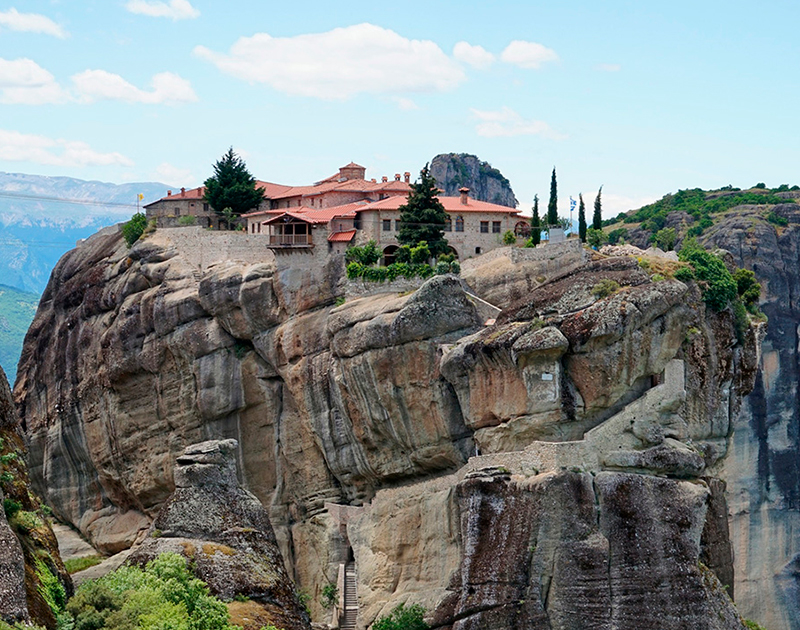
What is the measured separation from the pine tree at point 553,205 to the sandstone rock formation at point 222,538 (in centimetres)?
2767

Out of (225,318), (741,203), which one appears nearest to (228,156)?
(225,318)

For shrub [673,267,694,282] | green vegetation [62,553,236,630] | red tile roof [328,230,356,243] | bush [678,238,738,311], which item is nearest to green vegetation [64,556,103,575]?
red tile roof [328,230,356,243]

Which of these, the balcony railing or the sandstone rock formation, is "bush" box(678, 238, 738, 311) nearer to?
the balcony railing

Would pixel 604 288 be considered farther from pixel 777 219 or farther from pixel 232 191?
pixel 777 219

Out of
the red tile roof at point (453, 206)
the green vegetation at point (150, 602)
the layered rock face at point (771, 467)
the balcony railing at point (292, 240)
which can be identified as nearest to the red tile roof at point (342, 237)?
the balcony railing at point (292, 240)

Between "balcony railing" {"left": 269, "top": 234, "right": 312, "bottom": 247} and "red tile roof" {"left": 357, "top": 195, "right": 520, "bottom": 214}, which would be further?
"red tile roof" {"left": 357, "top": 195, "right": 520, "bottom": 214}

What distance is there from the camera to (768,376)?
99125mm

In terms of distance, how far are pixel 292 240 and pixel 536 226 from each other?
12399 mm

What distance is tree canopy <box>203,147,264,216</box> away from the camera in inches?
3637

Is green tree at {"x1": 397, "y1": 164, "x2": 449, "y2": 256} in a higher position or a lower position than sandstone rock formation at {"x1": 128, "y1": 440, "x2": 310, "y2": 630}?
higher

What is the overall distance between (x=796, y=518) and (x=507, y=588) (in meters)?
35.2

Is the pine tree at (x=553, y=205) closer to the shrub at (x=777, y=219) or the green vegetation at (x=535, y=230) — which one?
the green vegetation at (x=535, y=230)

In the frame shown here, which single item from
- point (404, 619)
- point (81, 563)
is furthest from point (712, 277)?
point (81, 563)

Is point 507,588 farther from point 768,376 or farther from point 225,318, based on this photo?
point 768,376
